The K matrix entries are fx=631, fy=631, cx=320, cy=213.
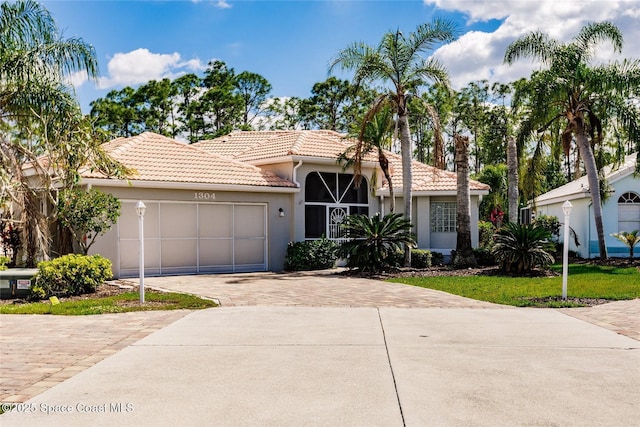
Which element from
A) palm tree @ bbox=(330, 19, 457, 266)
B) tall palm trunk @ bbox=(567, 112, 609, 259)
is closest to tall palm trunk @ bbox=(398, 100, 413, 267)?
palm tree @ bbox=(330, 19, 457, 266)

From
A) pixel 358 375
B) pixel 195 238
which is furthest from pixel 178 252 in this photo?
pixel 358 375

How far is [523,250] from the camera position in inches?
722

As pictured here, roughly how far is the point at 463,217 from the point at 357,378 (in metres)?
15.0

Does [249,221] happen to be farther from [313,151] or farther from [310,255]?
[313,151]

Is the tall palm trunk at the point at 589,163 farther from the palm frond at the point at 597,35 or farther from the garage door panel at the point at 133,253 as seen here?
the garage door panel at the point at 133,253

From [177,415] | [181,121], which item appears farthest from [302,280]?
[181,121]

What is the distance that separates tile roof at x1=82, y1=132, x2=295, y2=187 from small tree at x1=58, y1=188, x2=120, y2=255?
1855 mm

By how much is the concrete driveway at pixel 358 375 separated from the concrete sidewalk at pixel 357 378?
1 cm

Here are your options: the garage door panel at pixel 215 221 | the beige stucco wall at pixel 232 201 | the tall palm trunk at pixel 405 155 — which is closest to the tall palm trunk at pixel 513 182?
the tall palm trunk at pixel 405 155

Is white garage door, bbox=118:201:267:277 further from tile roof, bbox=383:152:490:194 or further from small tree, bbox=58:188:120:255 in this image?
tile roof, bbox=383:152:490:194

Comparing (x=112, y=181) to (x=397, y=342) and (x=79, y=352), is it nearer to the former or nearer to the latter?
(x=79, y=352)

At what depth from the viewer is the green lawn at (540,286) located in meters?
13.2

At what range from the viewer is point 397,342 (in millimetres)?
8227

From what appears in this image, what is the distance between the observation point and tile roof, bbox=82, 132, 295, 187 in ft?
61.4
